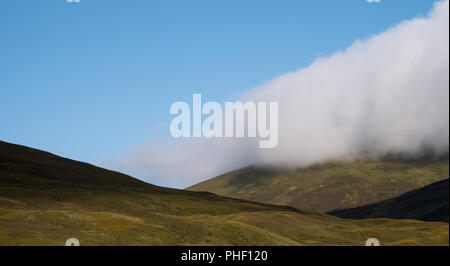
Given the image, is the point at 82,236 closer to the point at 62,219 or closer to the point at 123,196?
the point at 62,219

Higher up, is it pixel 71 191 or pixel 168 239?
pixel 71 191

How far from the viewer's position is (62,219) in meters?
116

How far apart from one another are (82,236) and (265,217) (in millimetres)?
78318

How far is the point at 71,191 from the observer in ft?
594
